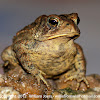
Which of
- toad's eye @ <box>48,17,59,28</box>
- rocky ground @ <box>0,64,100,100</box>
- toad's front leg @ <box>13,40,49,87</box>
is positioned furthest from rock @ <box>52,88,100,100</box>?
toad's eye @ <box>48,17,59,28</box>

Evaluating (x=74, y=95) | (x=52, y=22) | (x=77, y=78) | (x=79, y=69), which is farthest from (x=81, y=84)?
(x=52, y=22)

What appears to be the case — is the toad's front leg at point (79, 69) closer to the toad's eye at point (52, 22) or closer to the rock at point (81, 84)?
the rock at point (81, 84)

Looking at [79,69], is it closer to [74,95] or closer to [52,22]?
[74,95]

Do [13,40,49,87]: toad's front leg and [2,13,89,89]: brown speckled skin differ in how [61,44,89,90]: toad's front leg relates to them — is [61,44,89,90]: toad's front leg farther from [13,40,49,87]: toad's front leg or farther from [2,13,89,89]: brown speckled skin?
[13,40,49,87]: toad's front leg

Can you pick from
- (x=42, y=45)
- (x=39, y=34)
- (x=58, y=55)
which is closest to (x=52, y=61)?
(x=58, y=55)

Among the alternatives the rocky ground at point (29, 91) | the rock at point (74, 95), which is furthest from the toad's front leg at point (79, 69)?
the rock at point (74, 95)

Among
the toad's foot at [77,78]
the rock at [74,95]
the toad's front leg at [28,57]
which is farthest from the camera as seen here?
the toad's foot at [77,78]

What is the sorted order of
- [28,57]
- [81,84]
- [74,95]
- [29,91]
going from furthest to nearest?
1. [81,84]
2. [28,57]
3. [29,91]
4. [74,95]

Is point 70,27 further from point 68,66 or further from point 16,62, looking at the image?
point 16,62
